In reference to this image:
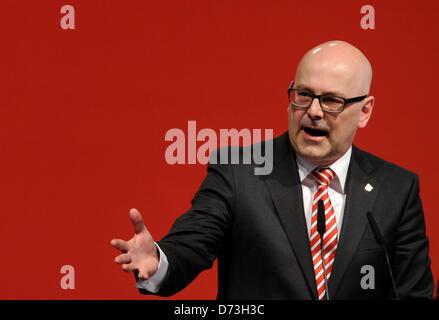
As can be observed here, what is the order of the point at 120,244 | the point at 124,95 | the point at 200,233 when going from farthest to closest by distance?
the point at 124,95
the point at 200,233
the point at 120,244

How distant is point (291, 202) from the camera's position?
2334 millimetres

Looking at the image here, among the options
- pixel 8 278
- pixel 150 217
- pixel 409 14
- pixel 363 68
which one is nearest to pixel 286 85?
pixel 409 14

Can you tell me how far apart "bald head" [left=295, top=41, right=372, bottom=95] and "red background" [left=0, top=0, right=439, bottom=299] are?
3.49ft

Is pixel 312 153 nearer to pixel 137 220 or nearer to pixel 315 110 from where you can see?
pixel 315 110

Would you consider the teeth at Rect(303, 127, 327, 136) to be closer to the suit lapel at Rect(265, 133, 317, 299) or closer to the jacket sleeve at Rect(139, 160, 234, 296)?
the suit lapel at Rect(265, 133, 317, 299)

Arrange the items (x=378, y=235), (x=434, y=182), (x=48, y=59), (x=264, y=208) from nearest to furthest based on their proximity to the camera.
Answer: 1. (x=378, y=235)
2. (x=264, y=208)
3. (x=48, y=59)
4. (x=434, y=182)

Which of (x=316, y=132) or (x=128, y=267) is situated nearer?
(x=128, y=267)

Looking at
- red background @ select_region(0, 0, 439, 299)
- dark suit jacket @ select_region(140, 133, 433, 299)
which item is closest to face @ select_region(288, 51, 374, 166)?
dark suit jacket @ select_region(140, 133, 433, 299)

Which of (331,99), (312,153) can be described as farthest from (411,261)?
(331,99)

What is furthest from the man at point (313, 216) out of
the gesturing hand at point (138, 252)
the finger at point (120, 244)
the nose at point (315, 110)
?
the finger at point (120, 244)

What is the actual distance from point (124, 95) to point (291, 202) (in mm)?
1295

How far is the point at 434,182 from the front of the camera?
361 centimetres

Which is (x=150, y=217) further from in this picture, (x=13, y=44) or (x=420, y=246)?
(x=420, y=246)

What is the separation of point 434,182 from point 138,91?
1.44 meters
